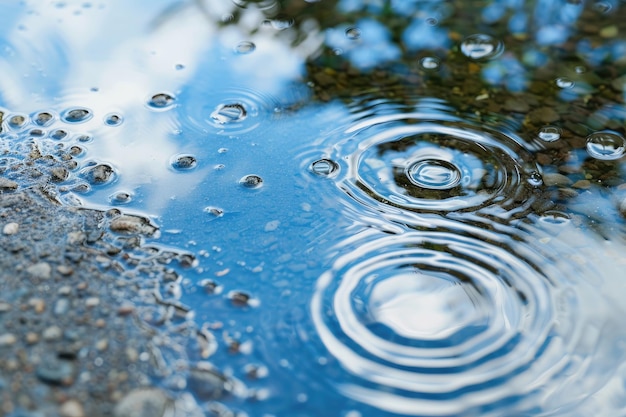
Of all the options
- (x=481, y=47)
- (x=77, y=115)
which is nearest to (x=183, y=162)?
(x=77, y=115)

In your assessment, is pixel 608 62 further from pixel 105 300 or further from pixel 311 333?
pixel 105 300

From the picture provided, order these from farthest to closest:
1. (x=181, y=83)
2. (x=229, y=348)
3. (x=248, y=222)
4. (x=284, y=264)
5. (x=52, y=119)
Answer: (x=181, y=83), (x=52, y=119), (x=248, y=222), (x=284, y=264), (x=229, y=348)

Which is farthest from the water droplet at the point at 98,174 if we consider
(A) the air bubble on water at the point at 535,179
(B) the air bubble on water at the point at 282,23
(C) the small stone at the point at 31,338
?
(A) the air bubble on water at the point at 535,179

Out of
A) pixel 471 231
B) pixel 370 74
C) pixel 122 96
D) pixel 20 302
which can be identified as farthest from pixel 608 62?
pixel 20 302

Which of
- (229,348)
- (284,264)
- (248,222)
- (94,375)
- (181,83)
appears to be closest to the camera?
(94,375)

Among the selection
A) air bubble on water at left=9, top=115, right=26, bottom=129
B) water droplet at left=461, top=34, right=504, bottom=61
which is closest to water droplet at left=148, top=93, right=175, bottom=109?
air bubble on water at left=9, top=115, right=26, bottom=129

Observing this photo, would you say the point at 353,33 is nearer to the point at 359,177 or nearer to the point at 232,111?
the point at 232,111

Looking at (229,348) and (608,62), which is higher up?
(608,62)

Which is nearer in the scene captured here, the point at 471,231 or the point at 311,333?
the point at 311,333

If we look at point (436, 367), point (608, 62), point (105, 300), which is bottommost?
point (105, 300)
